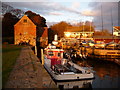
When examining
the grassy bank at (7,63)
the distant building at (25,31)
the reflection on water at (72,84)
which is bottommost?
the reflection on water at (72,84)

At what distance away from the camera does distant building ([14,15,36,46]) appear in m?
48.1

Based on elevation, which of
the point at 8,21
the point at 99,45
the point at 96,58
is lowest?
the point at 96,58

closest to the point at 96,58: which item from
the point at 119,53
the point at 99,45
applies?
the point at 119,53

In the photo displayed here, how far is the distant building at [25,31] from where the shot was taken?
48.1m

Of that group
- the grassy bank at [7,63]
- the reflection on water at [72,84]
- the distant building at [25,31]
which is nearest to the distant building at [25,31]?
the distant building at [25,31]

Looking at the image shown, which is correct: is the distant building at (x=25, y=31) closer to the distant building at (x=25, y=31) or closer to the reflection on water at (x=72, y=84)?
the distant building at (x=25, y=31)

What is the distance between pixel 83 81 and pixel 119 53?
17.8m

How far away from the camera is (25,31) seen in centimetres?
4897

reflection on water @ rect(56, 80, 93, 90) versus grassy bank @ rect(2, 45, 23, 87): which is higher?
grassy bank @ rect(2, 45, 23, 87)

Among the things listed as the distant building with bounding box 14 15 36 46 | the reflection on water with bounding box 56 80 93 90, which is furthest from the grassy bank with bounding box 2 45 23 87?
the distant building with bounding box 14 15 36 46

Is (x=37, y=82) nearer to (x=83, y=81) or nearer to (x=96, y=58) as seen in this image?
(x=83, y=81)

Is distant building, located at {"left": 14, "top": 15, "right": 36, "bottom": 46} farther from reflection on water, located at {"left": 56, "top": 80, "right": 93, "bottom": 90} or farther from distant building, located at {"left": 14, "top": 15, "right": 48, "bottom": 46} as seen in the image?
→ reflection on water, located at {"left": 56, "top": 80, "right": 93, "bottom": 90}

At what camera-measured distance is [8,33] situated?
5584 centimetres

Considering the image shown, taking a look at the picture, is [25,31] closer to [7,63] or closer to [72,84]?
[7,63]
